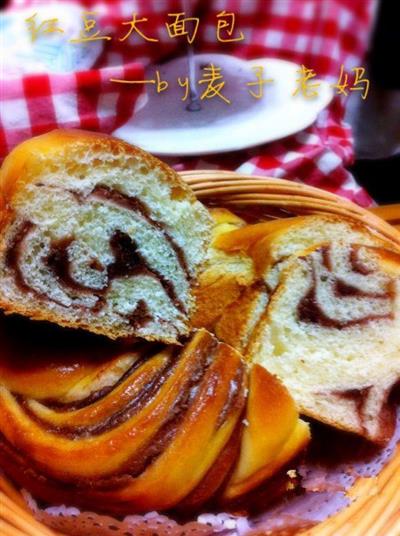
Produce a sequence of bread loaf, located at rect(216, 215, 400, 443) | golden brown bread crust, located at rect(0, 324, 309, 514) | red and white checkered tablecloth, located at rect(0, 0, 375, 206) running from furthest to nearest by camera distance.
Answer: red and white checkered tablecloth, located at rect(0, 0, 375, 206), bread loaf, located at rect(216, 215, 400, 443), golden brown bread crust, located at rect(0, 324, 309, 514)

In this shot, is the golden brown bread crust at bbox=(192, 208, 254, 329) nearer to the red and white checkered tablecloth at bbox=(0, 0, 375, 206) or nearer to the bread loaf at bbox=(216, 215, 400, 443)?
the bread loaf at bbox=(216, 215, 400, 443)

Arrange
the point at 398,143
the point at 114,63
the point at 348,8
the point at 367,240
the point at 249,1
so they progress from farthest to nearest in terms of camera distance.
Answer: the point at 114,63
the point at 249,1
the point at 398,143
the point at 348,8
the point at 367,240

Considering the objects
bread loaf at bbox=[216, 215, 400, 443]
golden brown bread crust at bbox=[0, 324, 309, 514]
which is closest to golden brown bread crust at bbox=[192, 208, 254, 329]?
bread loaf at bbox=[216, 215, 400, 443]

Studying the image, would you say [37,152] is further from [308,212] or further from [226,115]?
[226,115]

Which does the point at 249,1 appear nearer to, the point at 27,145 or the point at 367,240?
the point at 367,240

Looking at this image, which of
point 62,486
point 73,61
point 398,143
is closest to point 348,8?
point 398,143
